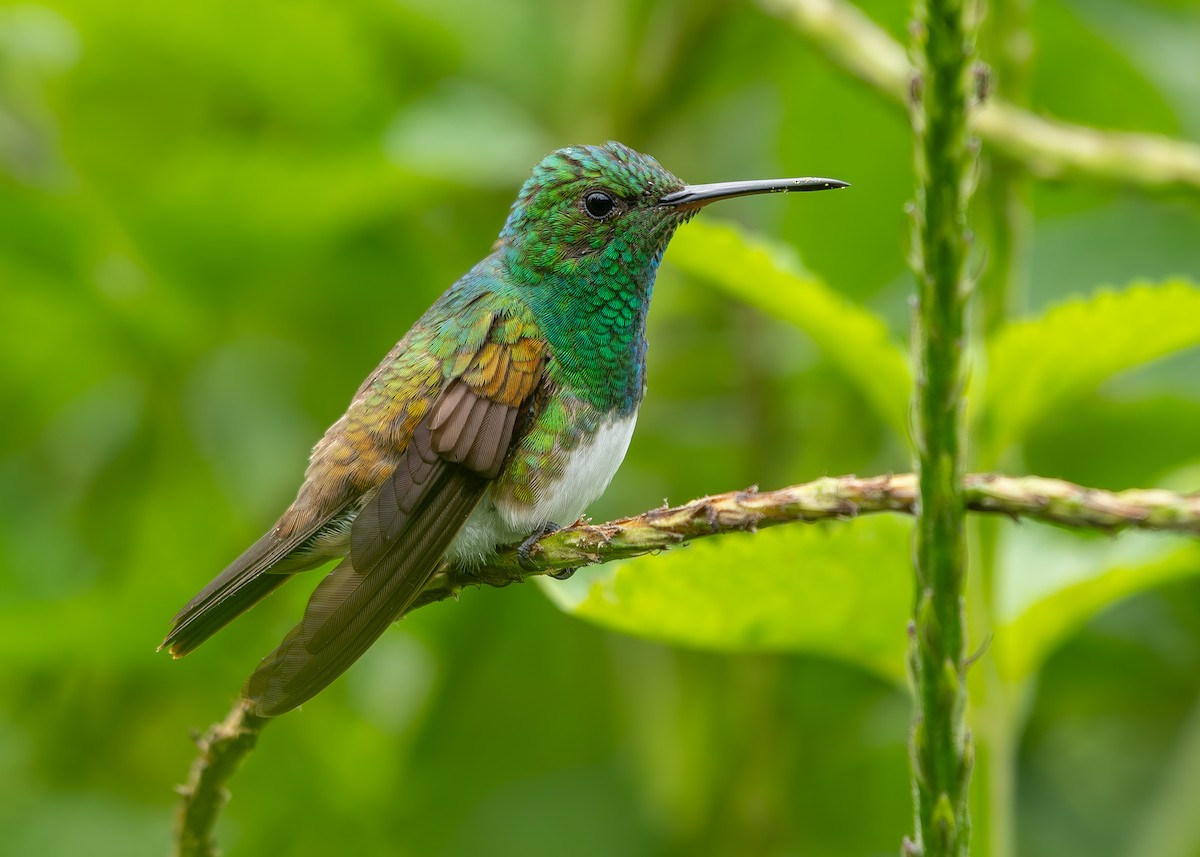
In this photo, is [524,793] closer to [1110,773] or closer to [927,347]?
[1110,773]

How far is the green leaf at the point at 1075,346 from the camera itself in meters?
1.75

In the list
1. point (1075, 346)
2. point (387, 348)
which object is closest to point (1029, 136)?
point (1075, 346)

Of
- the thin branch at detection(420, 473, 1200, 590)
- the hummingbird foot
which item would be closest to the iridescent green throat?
the hummingbird foot

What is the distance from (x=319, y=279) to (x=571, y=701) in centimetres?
113

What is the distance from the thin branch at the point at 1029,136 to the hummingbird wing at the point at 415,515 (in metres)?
0.70

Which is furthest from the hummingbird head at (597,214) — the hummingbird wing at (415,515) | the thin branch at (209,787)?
the thin branch at (209,787)

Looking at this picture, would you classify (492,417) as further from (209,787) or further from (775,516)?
(775,516)

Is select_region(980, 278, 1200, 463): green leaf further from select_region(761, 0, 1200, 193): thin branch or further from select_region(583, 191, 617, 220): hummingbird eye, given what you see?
select_region(583, 191, 617, 220): hummingbird eye

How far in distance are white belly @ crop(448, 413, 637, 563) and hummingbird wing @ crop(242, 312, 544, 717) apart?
106 millimetres

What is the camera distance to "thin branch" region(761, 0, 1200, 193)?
2156mm

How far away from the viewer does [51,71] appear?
3.05m

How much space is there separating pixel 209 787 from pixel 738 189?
3.56ft

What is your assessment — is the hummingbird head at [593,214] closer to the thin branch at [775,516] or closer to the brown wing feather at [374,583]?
the brown wing feather at [374,583]

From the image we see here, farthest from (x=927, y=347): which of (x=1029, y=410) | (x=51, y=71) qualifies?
(x=51, y=71)
